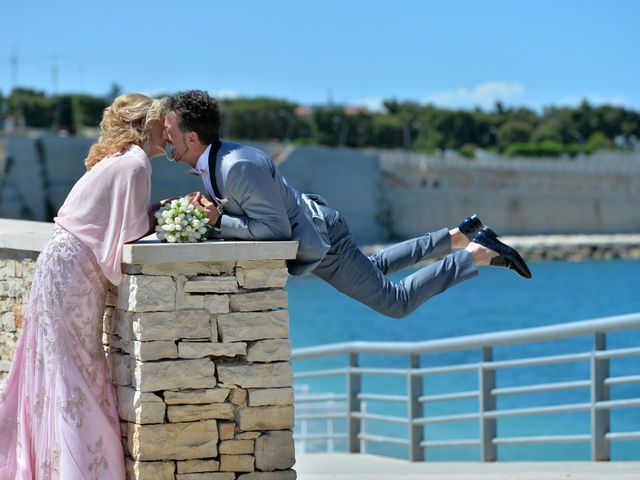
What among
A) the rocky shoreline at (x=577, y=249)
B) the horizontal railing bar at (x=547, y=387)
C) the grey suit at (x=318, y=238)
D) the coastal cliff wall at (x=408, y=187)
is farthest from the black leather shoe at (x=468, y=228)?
the rocky shoreline at (x=577, y=249)

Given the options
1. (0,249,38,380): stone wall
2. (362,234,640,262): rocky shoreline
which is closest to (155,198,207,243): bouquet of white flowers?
(0,249,38,380): stone wall

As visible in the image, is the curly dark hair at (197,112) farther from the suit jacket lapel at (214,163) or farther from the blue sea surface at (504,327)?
the blue sea surface at (504,327)

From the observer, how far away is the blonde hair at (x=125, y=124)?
4402 millimetres

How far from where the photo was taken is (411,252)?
5211mm

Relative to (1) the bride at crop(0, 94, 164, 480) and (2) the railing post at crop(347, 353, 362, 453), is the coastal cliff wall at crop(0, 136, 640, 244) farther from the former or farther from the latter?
(1) the bride at crop(0, 94, 164, 480)

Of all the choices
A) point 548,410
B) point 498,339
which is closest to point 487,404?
point 548,410

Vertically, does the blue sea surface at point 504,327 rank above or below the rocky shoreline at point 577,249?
below

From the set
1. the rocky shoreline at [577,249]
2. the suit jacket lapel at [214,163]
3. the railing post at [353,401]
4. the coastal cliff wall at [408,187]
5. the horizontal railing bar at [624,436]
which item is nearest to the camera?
the suit jacket lapel at [214,163]

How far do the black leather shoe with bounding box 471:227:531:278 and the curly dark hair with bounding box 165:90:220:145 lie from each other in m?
1.37

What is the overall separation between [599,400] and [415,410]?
1.45m

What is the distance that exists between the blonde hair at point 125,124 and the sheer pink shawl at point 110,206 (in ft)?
0.26

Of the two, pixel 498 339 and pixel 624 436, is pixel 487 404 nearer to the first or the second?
pixel 498 339

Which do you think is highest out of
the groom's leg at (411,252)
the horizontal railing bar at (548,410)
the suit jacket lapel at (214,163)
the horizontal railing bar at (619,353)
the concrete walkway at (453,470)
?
the suit jacket lapel at (214,163)

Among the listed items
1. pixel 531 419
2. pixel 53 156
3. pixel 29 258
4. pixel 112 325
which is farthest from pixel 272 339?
pixel 53 156
